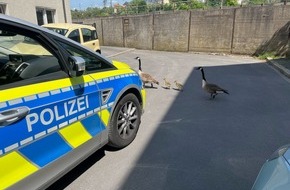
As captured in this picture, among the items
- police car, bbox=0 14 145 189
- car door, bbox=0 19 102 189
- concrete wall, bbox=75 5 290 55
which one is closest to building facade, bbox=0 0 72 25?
police car, bbox=0 14 145 189

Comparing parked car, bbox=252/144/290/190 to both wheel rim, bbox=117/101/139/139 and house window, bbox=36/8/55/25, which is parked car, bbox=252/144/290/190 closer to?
wheel rim, bbox=117/101/139/139

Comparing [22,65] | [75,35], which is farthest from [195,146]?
[75,35]

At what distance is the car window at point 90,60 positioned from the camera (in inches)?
108

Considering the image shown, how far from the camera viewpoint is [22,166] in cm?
194

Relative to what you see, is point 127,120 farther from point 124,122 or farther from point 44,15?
point 44,15

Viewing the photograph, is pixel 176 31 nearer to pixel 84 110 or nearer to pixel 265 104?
pixel 265 104

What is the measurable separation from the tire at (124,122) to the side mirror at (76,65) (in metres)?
0.88

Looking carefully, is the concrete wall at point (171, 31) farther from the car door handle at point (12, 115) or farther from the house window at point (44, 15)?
the car door handle at point (12, 115)

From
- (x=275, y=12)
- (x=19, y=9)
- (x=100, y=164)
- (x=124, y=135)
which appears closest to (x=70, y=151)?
(x=100, y=164)

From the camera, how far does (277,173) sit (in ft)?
5.59

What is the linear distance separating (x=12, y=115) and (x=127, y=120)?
191 cm

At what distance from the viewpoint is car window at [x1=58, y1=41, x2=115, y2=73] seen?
8.96 feet

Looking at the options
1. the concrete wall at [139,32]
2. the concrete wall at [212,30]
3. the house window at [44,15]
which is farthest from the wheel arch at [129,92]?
the concrete wall at [139,32]

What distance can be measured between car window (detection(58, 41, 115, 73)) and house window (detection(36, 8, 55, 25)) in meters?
9.47
